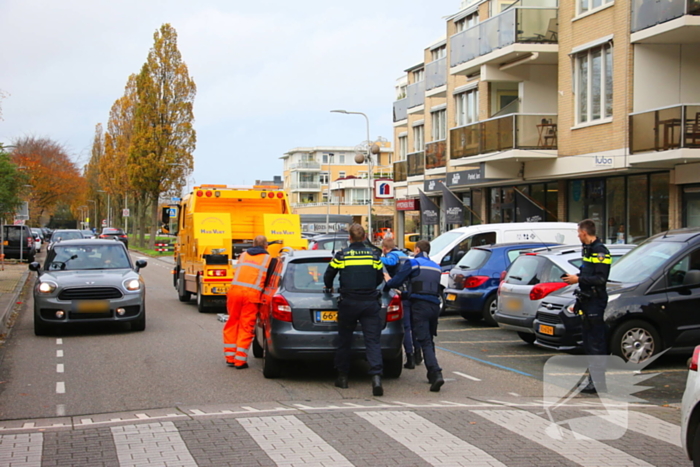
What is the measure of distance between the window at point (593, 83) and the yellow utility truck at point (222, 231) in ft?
32.0

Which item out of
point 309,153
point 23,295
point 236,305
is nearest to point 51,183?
point 23,295

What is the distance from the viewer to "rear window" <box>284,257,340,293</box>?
366 inches

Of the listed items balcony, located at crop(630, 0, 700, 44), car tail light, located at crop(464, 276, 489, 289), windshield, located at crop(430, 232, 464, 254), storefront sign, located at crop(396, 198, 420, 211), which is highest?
balcony, located at crop(630, 0, 700, 44)

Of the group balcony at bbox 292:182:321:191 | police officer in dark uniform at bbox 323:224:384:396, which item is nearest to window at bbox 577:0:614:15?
police officer in dark uniform at bbox 323:224:384:396

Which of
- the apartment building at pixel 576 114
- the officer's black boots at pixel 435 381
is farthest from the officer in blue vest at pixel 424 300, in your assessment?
the apartment building at pixel 576 114

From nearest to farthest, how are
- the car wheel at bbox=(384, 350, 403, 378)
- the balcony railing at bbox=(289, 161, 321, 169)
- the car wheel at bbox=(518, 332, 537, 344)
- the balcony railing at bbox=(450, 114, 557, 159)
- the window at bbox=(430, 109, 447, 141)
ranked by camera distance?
the car wheel at bbox=(384, 350, 403, 378)
the car wheel at bbox=(518, 332, 537, 344)
the balcony railing at bbox=(450, 114, 557, 159)
the window at bbox=(430, 109, 447, 141)
the balcony railing at bbox=(289, 161, 321, 169)

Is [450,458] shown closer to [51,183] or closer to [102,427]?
[102,427]

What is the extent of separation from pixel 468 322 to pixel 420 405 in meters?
8.48

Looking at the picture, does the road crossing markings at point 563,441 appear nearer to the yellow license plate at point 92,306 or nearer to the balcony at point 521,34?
the yellow license plate at point 92,306

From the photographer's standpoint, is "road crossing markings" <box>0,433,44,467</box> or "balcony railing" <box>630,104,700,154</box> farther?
"balcony railing" <box>630,104,700,154</box>

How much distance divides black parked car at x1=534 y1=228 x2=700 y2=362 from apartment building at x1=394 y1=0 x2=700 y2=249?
28.8 feet

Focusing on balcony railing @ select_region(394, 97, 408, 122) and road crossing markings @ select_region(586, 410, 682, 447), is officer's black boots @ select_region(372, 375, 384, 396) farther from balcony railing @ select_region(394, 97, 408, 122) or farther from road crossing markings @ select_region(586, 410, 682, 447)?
balcony railing @ select_region(394, 97, 408, 122)

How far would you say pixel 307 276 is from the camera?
941cm

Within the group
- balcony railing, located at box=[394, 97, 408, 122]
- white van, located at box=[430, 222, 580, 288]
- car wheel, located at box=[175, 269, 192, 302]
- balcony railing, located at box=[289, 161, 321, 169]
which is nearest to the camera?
white van, located at box=[430, 222, 580, 288]
